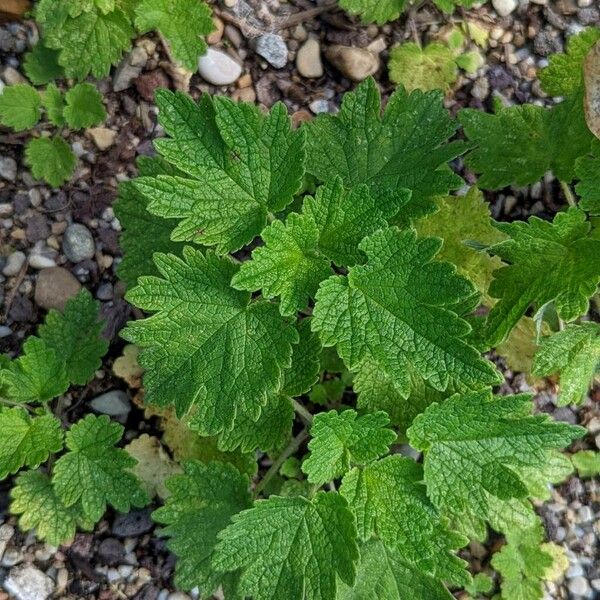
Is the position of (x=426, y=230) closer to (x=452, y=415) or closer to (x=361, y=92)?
(x=361, y=92)

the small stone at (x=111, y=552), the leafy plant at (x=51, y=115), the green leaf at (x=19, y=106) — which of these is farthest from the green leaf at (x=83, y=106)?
the small stone at (x=111, y=552)

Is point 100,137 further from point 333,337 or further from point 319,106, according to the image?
point 333,337

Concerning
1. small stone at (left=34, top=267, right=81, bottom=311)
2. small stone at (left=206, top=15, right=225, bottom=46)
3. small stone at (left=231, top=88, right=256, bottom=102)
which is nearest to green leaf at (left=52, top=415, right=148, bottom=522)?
small stone at (left=34, top=267, right=81, bottom=311)

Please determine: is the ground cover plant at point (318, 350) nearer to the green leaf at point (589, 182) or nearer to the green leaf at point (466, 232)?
the green leaf at point (589, 182)

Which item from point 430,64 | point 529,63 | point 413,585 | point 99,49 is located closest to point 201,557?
point 413,585

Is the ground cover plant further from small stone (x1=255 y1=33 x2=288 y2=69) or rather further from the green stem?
small stone (x1=255 y1=33 x2=288 y2=69)

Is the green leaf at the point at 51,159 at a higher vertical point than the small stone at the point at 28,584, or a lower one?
higher

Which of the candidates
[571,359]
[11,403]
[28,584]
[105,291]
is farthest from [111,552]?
[571,359]
